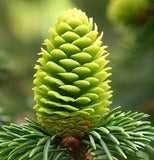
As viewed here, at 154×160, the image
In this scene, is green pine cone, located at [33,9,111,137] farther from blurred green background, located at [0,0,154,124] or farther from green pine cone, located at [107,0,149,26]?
green pine cone, located at [107,0,149,26]

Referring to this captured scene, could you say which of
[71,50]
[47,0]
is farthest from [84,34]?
[47,0]

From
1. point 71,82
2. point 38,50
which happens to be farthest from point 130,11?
point 38,50

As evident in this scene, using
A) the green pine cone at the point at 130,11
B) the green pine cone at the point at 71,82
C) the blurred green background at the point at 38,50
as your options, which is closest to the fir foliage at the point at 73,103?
the green pine cone at the point at 71,82

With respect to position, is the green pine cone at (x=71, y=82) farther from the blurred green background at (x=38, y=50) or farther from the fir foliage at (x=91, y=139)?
the blurred green background at (x=38, y=50)

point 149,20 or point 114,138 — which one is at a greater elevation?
point 149,20

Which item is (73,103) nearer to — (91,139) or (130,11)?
(91,139)

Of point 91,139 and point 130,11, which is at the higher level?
point 130,11

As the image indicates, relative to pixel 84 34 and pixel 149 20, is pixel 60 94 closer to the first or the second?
pixel 84 34
